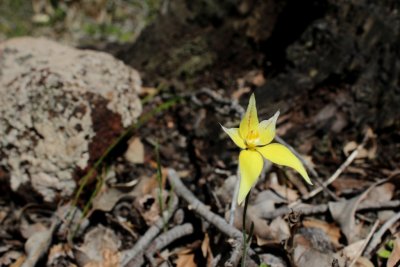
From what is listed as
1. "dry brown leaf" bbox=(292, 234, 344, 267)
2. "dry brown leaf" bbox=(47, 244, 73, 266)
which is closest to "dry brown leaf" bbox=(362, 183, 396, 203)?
"dry brown leaf" bbox=(292, 234, 344, 267)

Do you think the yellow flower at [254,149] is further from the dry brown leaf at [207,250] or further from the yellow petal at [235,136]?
the dry brown leaf at [207,250]

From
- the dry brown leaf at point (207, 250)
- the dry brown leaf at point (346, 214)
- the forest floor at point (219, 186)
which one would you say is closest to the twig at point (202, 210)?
the forest floor at point (219, 186)

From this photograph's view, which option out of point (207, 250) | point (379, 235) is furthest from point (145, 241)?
point (379, 235)

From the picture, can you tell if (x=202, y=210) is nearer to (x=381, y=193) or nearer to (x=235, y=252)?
(x=235, y=252)

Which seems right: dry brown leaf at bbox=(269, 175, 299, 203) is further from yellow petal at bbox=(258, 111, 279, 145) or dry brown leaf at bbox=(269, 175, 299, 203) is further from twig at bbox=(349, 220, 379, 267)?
yellow petal at bbox=(258, 111, 279, 145)

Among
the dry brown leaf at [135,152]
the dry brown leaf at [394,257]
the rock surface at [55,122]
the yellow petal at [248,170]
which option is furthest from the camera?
the dry brown leaf at [135,152]
